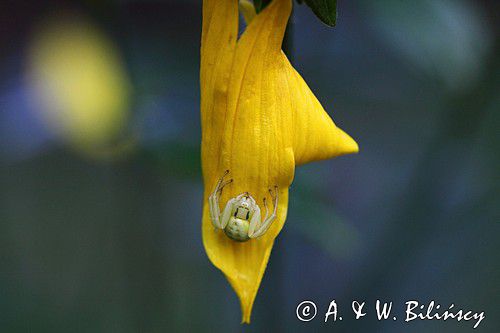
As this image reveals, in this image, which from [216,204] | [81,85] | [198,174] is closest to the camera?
[216,204]

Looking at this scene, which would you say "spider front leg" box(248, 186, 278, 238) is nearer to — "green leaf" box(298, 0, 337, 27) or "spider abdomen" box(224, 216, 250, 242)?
"spider abdomen" box(224, 216, 250, 242)

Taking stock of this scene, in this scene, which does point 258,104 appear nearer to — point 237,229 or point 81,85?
point 237,229

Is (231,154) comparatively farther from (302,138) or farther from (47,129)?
(47,129)

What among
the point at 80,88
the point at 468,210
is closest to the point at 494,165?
the point at 468,210

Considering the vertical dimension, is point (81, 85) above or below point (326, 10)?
below

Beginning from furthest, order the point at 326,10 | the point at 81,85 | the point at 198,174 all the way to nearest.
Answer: the point at 81,85 → the point at 198,174 → the point at 326,10

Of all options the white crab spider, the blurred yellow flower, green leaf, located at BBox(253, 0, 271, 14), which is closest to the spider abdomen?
the white crab spider

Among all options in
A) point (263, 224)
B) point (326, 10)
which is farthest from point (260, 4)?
point (263, 224)
